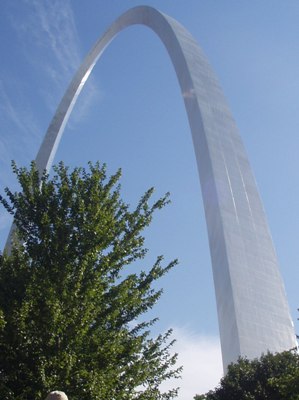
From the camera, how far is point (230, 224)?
734 inches

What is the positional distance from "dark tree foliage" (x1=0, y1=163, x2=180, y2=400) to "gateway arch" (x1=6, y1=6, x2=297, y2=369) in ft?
23.4

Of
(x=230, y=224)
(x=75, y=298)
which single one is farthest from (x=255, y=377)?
(x=75, y=298)

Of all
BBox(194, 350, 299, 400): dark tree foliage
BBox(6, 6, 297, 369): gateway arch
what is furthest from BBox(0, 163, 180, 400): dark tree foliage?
BBox(194, 350, 299, 400): dark tree foliage

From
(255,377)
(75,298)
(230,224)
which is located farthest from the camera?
(255,377)

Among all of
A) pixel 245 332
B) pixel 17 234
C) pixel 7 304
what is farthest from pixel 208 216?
pixel 7 304

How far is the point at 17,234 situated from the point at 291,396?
514 centimetres

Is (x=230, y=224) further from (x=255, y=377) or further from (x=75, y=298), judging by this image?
(x=75, y=298)

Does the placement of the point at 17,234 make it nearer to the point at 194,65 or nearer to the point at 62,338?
the point at 62,338

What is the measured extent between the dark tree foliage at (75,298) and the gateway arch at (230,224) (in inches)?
281

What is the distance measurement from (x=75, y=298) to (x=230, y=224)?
10.8 meters

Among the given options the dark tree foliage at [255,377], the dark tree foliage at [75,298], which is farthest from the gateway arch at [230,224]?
the dark tree foliage at [75,298]

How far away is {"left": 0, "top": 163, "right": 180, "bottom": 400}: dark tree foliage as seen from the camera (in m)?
7.88

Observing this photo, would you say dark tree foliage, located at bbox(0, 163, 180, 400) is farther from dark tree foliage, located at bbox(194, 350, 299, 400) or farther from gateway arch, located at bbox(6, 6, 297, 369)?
dark tree foliage, located at bbox(194, 350, 299, 400)

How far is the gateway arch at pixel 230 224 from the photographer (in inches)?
669
